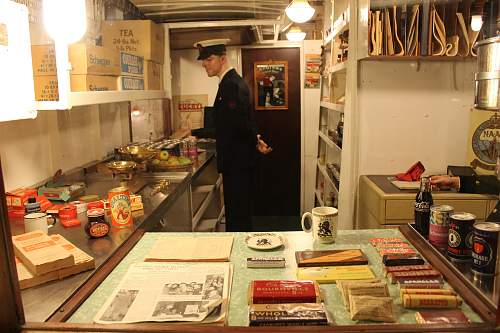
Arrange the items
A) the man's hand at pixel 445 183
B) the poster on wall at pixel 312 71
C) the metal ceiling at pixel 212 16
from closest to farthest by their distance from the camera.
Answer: the man's hand at pixel 445 183 < the metal ceiling at pixel 212 16 < the poster on wall at pixel 312 71

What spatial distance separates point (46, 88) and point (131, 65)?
960 mm

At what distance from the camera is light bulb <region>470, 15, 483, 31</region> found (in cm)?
243

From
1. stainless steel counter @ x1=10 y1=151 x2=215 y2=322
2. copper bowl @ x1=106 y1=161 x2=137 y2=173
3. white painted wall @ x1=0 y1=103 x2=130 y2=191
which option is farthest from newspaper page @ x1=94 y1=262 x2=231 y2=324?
copper bowl @ x1=106 y1=161 x2=137 y2=173

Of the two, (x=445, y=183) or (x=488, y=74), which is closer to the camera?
(x=488, y=74)

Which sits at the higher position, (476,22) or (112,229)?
(476,22)

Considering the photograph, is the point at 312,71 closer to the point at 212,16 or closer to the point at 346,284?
the point at 212,16

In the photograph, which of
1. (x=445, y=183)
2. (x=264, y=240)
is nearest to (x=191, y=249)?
(x=264, y=240)

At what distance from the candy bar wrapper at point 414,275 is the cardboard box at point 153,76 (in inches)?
96.6

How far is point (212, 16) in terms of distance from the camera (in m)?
3.78

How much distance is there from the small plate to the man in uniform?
6.59ft

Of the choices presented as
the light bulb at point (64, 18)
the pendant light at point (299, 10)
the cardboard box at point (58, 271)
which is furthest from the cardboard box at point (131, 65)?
the cardboard box at point (58, 271)

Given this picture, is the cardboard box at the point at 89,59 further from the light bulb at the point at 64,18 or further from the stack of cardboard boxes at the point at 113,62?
the light bulb at the point at 64,18

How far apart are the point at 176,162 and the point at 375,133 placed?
1358mm

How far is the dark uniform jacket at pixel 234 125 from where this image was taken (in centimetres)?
343
